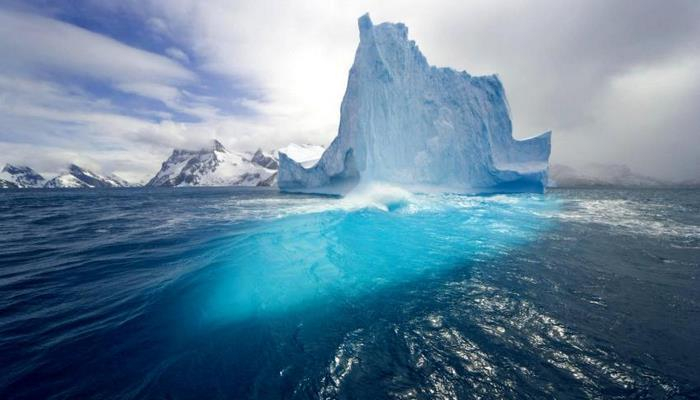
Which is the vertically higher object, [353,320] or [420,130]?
[420,130]

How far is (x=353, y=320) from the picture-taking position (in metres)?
4.82

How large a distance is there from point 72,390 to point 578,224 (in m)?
17.1

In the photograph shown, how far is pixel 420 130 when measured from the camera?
28.4 meters

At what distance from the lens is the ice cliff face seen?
25844mm

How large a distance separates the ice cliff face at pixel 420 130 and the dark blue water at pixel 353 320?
18.0 meters

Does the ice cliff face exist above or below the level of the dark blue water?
above

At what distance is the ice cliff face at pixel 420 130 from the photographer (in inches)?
1017

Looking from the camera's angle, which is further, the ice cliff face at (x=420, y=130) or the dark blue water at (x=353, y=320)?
the ice cliff face at (x=420, y=130)

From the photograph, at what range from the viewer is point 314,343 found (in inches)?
166

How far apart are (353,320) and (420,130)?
1025 inches

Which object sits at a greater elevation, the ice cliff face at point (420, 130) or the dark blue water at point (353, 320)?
the ice cliff face at point (420, 130)

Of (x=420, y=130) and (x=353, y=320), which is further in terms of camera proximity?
(x=420, y=130)

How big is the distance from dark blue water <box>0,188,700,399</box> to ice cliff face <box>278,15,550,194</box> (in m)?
18.0

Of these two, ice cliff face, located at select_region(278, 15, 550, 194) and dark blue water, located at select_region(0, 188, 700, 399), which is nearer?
dark blue water, located at select_region(0, 188, 700, 399)
